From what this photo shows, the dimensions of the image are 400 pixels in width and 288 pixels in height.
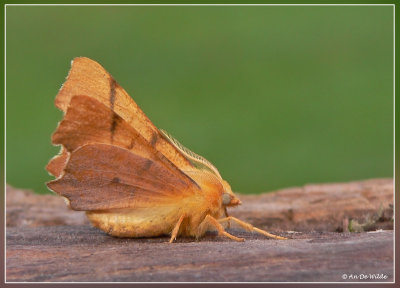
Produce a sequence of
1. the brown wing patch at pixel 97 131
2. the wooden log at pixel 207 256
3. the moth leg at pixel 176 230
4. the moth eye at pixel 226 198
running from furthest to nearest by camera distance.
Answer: the moth eye at pixel 226 198 → the moth leg at pixel 176 230 → the brown wing patch at pixel 97 131 → the wooden log at pixel 207 256

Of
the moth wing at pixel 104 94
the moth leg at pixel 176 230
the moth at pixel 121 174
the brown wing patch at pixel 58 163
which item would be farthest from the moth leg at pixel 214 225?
the brown wing patch at pixel 58 163

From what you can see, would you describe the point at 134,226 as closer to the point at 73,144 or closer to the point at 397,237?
the point at 73,144

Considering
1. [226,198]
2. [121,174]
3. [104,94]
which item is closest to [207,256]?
[226,198]

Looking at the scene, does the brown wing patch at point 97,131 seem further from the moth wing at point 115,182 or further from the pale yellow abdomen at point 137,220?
the pale yellow abdomen at point 137,220

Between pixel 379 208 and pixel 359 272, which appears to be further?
pixel 379 208

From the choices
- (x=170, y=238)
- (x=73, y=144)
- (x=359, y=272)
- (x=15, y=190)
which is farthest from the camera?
(x=15, y=190)

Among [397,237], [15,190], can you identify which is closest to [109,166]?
[397,237]
